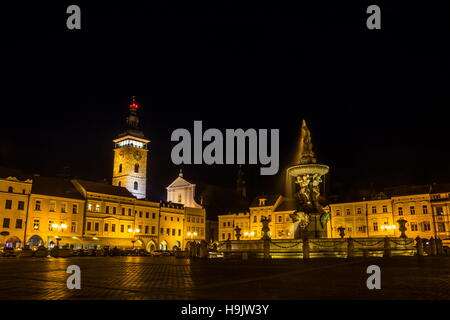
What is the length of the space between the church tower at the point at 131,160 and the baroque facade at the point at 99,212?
0.71 feet

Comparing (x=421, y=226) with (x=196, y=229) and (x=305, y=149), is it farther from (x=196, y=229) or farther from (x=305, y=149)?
(x=196, y=229)

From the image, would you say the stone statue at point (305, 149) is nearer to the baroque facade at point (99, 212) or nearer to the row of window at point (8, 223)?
the baroque facade at point (99, 212)

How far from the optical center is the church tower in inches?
3679

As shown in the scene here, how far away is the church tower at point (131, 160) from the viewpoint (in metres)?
93.4

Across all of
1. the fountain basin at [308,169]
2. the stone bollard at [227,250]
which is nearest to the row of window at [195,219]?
the stone bollard at [227,250]

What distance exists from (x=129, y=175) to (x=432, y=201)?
59528mm

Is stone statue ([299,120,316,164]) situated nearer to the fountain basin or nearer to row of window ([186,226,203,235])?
the fountain basin

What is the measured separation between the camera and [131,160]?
94250 mm

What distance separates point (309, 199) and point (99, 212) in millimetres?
44749

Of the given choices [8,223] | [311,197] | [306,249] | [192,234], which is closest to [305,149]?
[311,197]

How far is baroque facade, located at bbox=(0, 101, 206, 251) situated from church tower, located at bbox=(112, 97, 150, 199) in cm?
22

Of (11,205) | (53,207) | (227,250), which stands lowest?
(227,250)

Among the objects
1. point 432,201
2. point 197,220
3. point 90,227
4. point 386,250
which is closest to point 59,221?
point 90,227
